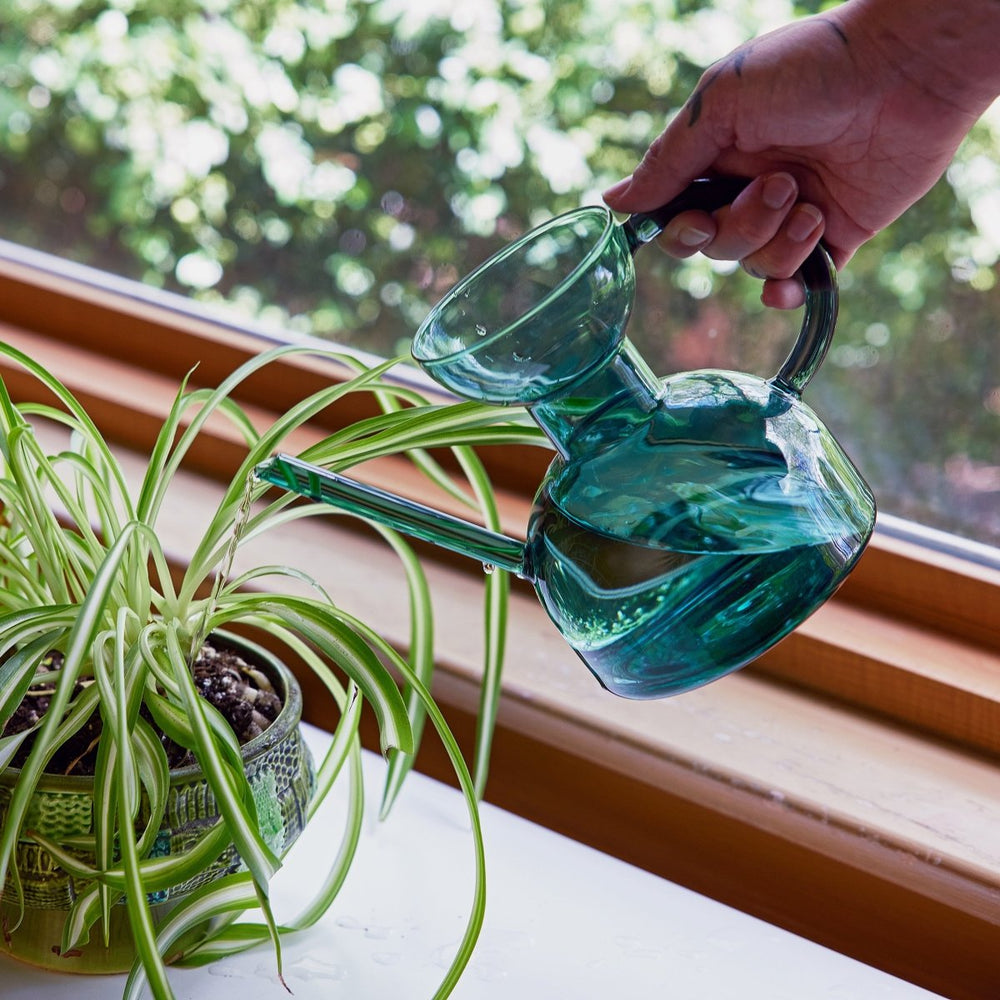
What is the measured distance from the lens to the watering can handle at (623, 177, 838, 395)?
0.59m

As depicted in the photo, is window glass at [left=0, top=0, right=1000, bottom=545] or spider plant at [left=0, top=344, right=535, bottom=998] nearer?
spider plant at [left=0, top=344, right=535, bottom=998]

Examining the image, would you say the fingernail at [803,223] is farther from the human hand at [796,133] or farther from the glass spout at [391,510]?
the glass spout at [391,510]

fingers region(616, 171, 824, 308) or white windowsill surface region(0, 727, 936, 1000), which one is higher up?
fingers region(616, 171, 824, 308)

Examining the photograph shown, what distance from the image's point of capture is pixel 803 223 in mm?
660

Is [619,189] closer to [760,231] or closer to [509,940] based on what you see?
[760,231]

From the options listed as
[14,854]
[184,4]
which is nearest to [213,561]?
[14,854]

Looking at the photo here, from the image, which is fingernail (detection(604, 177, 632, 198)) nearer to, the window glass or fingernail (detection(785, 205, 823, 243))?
fingernail (detection(785, 205, 823, 243))

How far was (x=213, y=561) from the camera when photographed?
2.28 feet

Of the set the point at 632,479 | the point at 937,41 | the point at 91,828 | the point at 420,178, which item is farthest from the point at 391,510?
the point at 420,178

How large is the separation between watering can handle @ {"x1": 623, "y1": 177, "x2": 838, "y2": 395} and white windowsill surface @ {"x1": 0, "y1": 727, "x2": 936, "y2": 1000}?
344mm

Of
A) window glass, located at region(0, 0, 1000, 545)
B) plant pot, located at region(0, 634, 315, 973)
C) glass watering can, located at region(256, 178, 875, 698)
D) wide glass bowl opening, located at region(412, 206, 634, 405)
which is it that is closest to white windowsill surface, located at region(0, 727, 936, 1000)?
plant pot, located at region(0, 634, 315, 973)

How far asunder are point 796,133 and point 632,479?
250 millimetres

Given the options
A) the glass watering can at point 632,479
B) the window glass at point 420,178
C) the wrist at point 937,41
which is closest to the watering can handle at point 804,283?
the glass watering can at point 632,479

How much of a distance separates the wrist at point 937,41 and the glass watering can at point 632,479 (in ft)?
0.45
